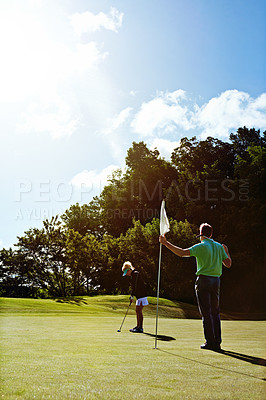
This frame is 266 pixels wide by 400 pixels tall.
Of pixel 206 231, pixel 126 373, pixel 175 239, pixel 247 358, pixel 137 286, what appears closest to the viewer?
pixel 126 373

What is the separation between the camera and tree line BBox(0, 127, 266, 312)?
40.1m

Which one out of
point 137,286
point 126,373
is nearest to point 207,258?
point 126,373

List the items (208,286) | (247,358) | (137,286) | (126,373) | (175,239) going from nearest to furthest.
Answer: (126,373), (247,358), (208,286), (137,286), (175,239)

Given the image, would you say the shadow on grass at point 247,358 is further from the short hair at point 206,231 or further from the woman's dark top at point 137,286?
the woman's dark top at point 137,286

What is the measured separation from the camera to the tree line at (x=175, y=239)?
40094 mm

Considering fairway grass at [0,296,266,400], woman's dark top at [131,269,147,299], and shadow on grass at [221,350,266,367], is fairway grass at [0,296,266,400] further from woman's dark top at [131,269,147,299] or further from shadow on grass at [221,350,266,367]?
woman's dark top at [131,269,147,299]

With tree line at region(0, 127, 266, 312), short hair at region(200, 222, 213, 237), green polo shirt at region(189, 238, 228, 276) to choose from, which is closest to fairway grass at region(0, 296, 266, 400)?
green polo shirt at region(189, 238, 228, 276)

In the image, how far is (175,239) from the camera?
38.5m

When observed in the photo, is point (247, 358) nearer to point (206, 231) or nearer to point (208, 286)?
point (208, 286)

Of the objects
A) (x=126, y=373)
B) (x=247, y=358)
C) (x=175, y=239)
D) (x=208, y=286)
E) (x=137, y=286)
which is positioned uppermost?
(x=175, y=239)

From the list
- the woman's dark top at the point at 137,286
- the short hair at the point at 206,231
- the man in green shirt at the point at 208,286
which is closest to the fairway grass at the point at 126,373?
the man in green shirt at the point at 208,286

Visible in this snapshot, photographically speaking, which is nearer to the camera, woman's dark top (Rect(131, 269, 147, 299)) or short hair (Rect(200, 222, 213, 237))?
short hair (Rect(200, 222, 213, 237))

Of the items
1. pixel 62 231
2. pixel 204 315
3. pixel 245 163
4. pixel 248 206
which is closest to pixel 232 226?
pixel 248 206

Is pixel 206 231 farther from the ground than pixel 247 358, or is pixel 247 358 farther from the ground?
pixel 206 231
